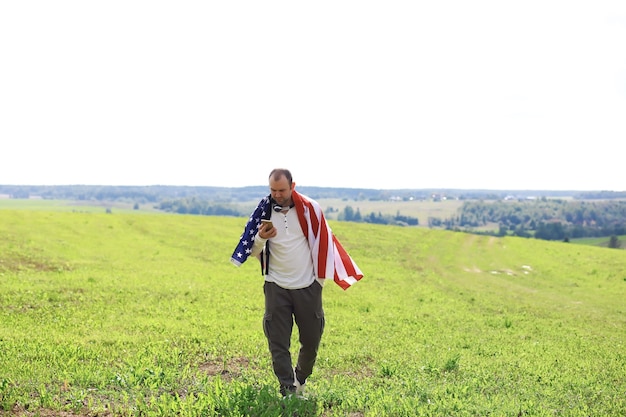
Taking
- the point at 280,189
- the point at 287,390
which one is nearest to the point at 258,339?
the point at 287,390

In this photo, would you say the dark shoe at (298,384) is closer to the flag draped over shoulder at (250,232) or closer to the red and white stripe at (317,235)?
the red and white stripe at (317,235)

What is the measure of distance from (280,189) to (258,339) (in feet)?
21.9

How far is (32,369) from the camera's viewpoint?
9477mm

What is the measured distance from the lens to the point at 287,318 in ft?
27.4

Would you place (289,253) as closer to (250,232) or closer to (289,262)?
(289,262)

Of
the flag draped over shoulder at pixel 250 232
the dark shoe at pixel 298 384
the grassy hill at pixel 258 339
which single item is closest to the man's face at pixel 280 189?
the flag draped over shoulder at pixel 250 232

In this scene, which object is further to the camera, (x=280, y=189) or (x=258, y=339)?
(x=258, y=339)

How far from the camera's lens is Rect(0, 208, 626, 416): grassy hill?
847 centimetres

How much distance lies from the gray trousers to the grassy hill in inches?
20.1

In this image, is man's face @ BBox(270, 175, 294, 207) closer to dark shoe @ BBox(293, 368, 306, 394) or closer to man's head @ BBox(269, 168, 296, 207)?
man's head @ BBox(269, 168, 296, 207)

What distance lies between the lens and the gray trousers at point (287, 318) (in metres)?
8.26

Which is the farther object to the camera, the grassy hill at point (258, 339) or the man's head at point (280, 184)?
the grassy hill at point (258, 339)

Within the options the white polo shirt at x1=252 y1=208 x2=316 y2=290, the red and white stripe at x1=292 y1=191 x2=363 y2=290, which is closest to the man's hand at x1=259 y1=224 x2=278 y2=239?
the white polo shirt at x1=252 y1=208 x2=316 y2=290

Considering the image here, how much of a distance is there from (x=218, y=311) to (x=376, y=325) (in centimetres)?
510
